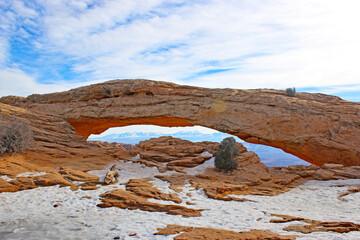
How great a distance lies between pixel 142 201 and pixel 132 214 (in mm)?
1131

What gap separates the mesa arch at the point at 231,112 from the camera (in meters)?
17.8

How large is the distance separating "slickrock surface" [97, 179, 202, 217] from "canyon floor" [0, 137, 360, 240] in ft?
0.12

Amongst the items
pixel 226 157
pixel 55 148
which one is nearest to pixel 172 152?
pixel 226 157

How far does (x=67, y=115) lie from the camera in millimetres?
21719

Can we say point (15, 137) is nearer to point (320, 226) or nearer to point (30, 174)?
point (30, 174)

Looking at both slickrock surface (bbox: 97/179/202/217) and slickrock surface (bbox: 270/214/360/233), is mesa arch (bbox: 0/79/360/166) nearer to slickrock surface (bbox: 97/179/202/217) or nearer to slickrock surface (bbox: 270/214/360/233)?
slickrock surface (bbox: 97/179/202/217)

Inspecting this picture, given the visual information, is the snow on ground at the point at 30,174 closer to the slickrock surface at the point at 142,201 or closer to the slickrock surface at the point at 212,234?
the slickrock surface at the point at 142,201

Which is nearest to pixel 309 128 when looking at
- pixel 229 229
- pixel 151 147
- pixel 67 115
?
pixel 151 147

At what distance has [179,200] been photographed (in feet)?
33.3

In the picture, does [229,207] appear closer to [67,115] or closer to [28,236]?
[28,236]

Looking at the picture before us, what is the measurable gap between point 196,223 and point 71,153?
1200cm

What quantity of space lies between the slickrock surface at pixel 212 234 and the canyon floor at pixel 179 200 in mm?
25

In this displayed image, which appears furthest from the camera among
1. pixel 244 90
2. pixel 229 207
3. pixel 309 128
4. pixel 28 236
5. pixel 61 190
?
pixel 244 90

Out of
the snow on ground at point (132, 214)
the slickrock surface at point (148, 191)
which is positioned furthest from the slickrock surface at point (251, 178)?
the slickrock surface at point (148, 191)
